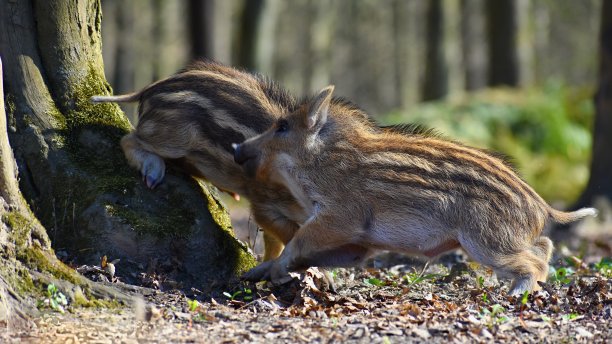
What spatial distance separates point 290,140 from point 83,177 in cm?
151

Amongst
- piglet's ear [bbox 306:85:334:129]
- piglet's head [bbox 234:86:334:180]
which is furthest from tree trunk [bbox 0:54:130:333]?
piglet's ear [bbox 306:85:334:129]

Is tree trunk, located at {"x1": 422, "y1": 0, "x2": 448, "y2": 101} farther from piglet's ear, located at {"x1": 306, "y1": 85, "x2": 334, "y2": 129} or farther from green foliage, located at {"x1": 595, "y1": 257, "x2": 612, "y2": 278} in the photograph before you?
piglet's ear, located at {"x1": 306, "y1": 85, "x2": 334, "y2": 129}

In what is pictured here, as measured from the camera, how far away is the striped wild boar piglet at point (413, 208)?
5828 millimetres

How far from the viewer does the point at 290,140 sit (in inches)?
252

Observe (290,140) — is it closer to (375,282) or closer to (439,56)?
(375,282)

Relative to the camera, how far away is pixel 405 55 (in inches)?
1577

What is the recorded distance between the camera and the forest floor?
15.1 feet

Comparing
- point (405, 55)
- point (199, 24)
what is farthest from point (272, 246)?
point (405, 55)

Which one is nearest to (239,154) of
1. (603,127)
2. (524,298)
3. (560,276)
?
(524,298)

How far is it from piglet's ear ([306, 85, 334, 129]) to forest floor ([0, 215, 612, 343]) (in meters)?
1.15

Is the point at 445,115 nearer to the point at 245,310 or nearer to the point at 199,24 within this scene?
the point at 199,24

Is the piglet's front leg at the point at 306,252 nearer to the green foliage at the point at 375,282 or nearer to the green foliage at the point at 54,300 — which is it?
the green foliage at the point at 375,282

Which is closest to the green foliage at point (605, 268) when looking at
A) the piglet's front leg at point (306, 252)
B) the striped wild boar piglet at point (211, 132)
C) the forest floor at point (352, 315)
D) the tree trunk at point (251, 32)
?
the forest floor at point (352, 315)

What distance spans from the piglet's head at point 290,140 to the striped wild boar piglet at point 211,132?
152 millimetres
